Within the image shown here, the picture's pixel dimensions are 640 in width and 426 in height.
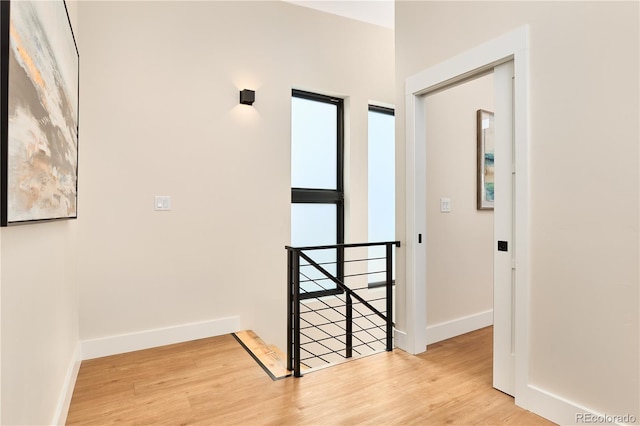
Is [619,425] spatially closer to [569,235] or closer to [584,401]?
[584,401]

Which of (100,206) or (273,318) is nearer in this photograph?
(100,206)

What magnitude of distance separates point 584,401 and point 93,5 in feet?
12.8

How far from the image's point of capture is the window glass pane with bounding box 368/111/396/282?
431 cm

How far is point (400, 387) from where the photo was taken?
2.17 m

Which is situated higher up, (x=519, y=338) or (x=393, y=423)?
(x=519, y=338)

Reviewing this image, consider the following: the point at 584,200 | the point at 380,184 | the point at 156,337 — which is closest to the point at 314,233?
the point at 380,184

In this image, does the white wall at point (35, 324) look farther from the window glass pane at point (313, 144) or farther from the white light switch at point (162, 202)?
the window glass pane at point (313, 144)

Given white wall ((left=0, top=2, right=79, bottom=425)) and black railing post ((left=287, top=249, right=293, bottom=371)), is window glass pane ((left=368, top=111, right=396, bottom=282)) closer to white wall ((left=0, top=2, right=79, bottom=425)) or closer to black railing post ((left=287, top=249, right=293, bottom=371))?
black railing post ((left=287, top=249, right=293, bottom=371))

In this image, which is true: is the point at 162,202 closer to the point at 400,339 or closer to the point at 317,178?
the point at 317,178

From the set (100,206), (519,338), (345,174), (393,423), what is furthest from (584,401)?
(100,206)

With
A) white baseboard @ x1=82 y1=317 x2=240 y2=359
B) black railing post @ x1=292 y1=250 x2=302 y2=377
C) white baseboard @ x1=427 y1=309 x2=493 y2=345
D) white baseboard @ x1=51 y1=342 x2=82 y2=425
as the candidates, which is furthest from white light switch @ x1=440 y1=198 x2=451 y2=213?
white baseboard @ x1=51 y1=342 x2=82 y2=425

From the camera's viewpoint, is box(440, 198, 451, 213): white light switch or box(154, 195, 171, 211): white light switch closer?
box(154, 195, 171, 211): white light switch

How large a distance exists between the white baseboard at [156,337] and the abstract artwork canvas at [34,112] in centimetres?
130

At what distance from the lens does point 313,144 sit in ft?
12.8
